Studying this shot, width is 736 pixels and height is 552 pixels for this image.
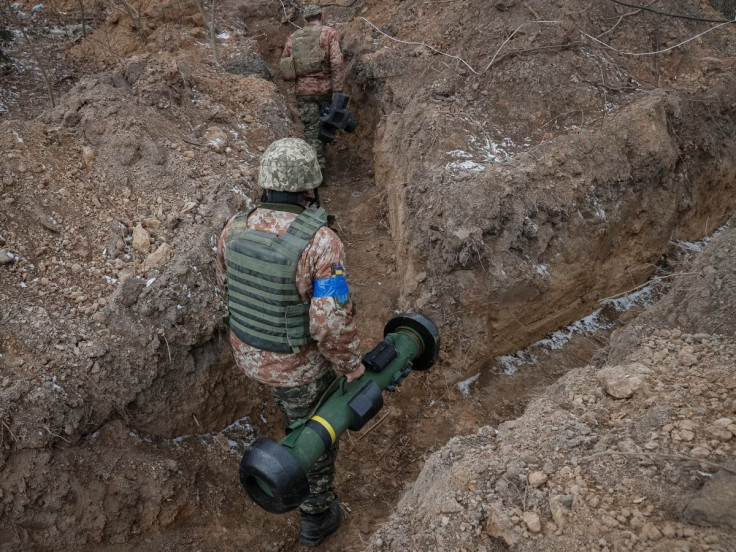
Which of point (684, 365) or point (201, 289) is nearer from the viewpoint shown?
point (684, 365)

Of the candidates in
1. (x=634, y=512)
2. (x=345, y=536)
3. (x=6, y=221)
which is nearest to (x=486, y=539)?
(x=634, y=512)

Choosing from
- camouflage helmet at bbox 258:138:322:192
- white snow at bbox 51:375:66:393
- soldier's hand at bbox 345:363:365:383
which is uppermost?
camouflage helmet at bbox 258:138:322:192

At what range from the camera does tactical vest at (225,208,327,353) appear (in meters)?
2.49

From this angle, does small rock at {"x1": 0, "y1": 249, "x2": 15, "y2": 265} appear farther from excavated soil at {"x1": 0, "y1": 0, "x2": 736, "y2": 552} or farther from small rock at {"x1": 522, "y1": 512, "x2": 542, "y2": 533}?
small rock at {"x1": 522, "y1": 512, "x2": 542, "y2": 533}

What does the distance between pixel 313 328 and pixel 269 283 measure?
31 centimetres

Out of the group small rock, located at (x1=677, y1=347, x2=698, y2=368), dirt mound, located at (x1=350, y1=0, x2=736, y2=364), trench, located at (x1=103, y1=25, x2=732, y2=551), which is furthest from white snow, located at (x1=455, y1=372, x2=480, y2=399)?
small rock, located at (x1=677, y1=347, x2=698, y2=368)

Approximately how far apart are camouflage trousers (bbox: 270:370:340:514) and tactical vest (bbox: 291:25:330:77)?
428 cm

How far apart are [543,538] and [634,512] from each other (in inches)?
13.0

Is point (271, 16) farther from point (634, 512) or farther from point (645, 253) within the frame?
point (634, 512)

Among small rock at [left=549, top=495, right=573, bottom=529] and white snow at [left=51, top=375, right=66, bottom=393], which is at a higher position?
small rock at [left=549, top=495, right=573, bottom=529]

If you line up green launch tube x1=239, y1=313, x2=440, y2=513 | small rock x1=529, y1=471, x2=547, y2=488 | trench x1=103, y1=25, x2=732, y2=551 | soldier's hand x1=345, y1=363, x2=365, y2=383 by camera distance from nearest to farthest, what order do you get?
1. small rock x1=529, y1=471, x2=547, y2=488
2. green launch tube x1=239, y1=313, x2=440, y2=513
3. soldier's hand x1=345, y1=363, x2=365, y2=383
4. trench x1=103, y1=25, x2=732, y2=551

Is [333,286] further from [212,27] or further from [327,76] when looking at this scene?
[212,27]

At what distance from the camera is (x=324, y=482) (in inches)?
123

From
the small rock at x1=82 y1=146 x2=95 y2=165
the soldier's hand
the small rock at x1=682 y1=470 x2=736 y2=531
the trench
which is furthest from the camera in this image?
the small rock at x1=82 y1=146 x2=95 y2=165
